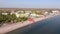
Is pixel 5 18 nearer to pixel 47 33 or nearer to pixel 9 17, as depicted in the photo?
pixel 9 17

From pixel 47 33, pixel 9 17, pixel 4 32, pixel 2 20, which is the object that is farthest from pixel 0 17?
pixel 47 33

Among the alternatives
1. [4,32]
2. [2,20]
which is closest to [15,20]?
[2,20]

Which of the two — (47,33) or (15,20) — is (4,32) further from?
(15,20)

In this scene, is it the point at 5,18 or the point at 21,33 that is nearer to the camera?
the point at 21,33

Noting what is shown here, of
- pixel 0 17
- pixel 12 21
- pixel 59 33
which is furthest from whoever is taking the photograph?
pixel 12 21

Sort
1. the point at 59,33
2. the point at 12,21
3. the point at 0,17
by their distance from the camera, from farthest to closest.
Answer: the point at 12,21
the point at 0,17
the point at 59,33

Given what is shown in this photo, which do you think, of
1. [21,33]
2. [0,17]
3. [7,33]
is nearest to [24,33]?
[21,33]

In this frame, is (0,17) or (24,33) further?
(0,17)

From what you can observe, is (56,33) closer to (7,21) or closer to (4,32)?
(4,32)
